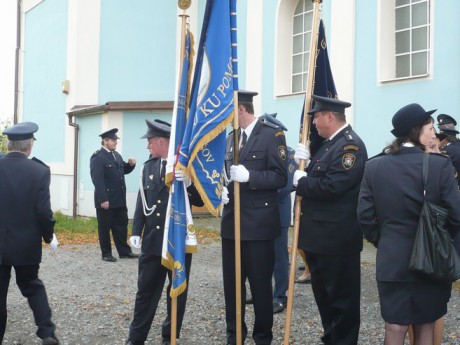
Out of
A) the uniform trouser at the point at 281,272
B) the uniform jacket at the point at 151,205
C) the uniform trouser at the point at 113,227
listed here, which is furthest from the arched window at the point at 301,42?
the uniform jacket at the point at 151,205

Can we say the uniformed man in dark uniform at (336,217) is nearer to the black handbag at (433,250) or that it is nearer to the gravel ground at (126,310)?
the gravel ground at (126,310)

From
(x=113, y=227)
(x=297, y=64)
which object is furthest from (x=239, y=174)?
(x=297, y=64)

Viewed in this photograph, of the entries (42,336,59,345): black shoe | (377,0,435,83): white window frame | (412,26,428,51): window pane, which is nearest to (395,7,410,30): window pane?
(377,0,435,83): white window frame

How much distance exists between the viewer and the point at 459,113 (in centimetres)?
920

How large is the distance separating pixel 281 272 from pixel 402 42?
6.20 m

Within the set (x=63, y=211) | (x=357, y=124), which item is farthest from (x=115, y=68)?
(x=357, y=124)

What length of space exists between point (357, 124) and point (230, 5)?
7192 millimetres

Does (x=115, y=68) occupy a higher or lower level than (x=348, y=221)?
higher

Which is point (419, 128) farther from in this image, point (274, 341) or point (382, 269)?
point (274, 341)

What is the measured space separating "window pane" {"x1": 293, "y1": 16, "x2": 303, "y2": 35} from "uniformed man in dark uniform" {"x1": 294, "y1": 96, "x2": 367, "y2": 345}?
9087mm

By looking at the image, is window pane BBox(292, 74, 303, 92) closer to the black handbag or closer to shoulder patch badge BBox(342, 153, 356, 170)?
shoulder patch badge BBox(342, 153, 356, 170)

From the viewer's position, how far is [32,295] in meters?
4.86

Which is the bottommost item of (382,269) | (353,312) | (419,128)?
(353,312)

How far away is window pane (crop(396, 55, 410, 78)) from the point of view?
413 inches
